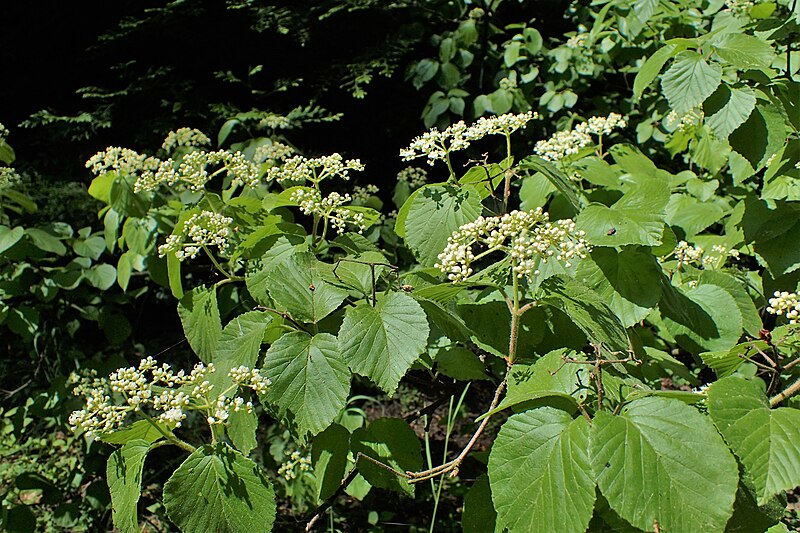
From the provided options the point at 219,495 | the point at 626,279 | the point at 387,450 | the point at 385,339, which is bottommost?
the point at 387,450

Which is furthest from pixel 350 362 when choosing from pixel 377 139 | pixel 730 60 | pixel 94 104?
pixel 94 104

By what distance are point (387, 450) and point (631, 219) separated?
0.73 metres

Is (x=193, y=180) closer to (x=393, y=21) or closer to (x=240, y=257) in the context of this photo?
(x=240, y=257)

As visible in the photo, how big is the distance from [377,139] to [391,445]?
9.01 feet

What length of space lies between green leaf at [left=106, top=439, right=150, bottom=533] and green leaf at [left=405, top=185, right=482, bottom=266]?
2.22 ft

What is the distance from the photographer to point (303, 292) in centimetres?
123

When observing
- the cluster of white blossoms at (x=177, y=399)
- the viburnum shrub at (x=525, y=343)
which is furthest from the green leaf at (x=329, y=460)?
the cluster of white blossoms at (x=177, y=399)

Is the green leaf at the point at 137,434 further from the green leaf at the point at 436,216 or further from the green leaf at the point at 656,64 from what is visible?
the green leaf at the point at 656,64

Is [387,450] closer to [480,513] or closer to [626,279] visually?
[480,513]

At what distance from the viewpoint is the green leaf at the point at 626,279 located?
1309 mm

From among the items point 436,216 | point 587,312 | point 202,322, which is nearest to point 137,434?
point 202,322

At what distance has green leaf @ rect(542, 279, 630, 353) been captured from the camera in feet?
3.55

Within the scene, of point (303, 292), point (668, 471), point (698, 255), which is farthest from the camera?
point (698, 255)

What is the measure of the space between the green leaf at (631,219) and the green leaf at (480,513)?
56 centimetres
